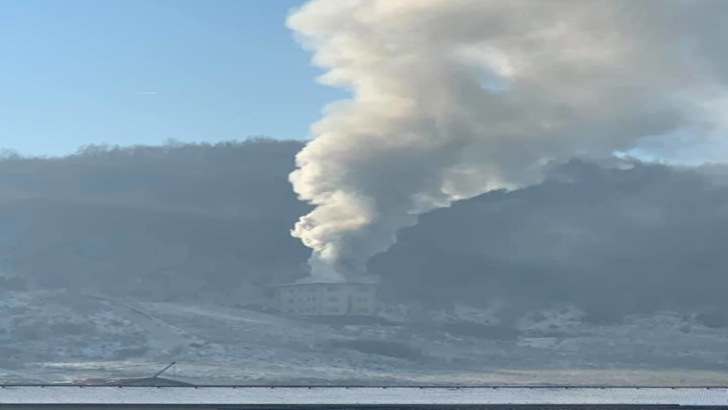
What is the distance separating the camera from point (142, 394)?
7175cm

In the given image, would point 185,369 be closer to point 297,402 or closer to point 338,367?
point 338,367

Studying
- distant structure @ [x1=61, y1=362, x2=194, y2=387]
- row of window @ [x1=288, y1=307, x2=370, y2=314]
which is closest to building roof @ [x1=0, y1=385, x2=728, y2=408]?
distant structure @ [x1=61, y1=362, x2=194, y2=387]

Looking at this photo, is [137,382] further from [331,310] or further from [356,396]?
[331,310]

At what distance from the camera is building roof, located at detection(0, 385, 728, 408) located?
68000 mm

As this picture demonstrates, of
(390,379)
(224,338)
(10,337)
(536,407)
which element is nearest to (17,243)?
(10,337)

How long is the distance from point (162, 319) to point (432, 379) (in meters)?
43.1

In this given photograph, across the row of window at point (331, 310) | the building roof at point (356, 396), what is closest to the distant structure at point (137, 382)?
the building roof at point (356, 396)

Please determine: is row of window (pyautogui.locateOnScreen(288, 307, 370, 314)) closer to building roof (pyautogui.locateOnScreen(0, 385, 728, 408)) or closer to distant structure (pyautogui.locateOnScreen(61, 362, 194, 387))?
distant structure (pyautogui.locateOnScreen(61, 362, 194, 387))

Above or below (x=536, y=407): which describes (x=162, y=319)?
above

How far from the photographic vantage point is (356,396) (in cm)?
7094

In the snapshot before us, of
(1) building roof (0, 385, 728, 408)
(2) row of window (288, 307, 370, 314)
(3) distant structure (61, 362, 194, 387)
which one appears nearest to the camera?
(1) building roof (0, 385, 728, 408)

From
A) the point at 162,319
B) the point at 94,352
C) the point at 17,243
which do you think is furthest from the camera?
the point at 17,243

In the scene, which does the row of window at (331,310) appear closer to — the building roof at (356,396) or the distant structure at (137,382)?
the distant structure at (137,382)

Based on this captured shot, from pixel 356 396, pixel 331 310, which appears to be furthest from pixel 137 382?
pixel 331 310
